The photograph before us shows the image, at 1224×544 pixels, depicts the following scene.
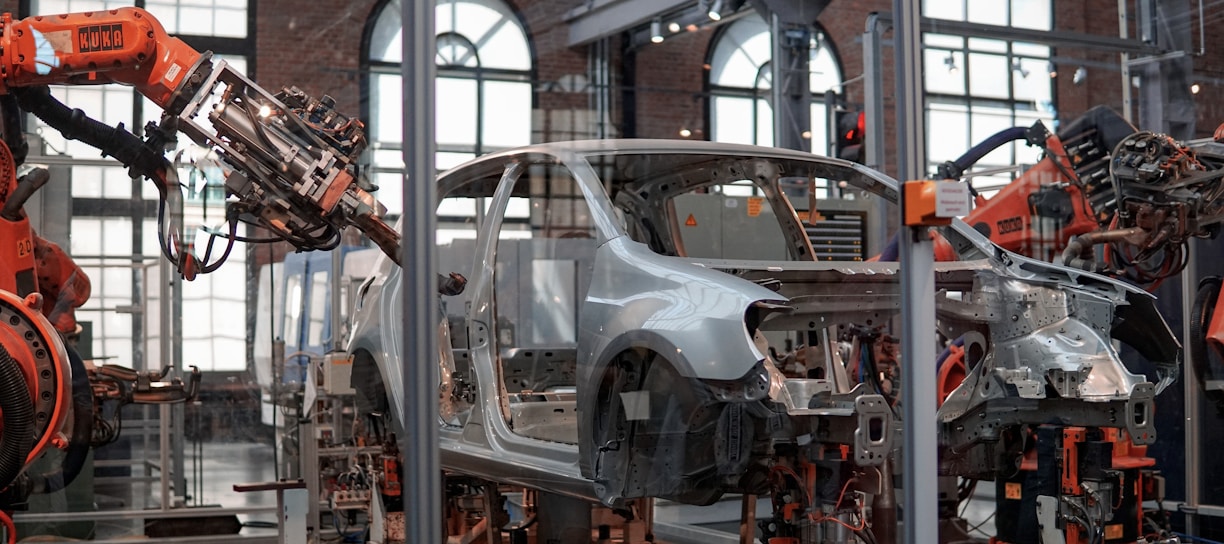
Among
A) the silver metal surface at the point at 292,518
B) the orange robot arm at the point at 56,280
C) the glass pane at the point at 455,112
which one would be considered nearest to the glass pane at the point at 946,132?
the glass pane at the point at 455,112

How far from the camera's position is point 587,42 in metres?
4.07

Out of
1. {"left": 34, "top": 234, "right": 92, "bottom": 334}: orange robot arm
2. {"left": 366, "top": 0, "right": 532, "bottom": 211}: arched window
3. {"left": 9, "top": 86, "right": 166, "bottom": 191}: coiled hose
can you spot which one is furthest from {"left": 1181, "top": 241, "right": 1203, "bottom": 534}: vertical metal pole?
{"left": 34, "top": 234, "right": 92, "bottom": 334}: orange robot arm

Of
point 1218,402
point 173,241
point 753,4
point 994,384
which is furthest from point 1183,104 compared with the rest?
point 173,241

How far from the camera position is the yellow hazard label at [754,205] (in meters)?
5.23

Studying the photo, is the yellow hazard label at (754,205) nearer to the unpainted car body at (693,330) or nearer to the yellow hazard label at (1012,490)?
the unpainted car body at (693,330)

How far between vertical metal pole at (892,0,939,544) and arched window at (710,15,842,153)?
576 mm

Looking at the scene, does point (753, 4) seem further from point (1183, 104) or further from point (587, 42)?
point (1183, 104)

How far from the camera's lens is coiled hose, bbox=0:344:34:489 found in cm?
388

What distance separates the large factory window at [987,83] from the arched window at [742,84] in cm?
102

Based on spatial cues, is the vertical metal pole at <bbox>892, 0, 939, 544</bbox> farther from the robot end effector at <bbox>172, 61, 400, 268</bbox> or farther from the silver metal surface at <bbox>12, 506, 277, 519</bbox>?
the silver metal surface at <bbox>12, 506, 277, 519</bbox>

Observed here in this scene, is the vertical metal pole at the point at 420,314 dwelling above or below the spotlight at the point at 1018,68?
below

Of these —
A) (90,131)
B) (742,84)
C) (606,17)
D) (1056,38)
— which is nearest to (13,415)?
(90,131)

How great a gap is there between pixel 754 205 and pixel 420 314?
2337mm

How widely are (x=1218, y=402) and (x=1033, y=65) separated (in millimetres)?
2110
